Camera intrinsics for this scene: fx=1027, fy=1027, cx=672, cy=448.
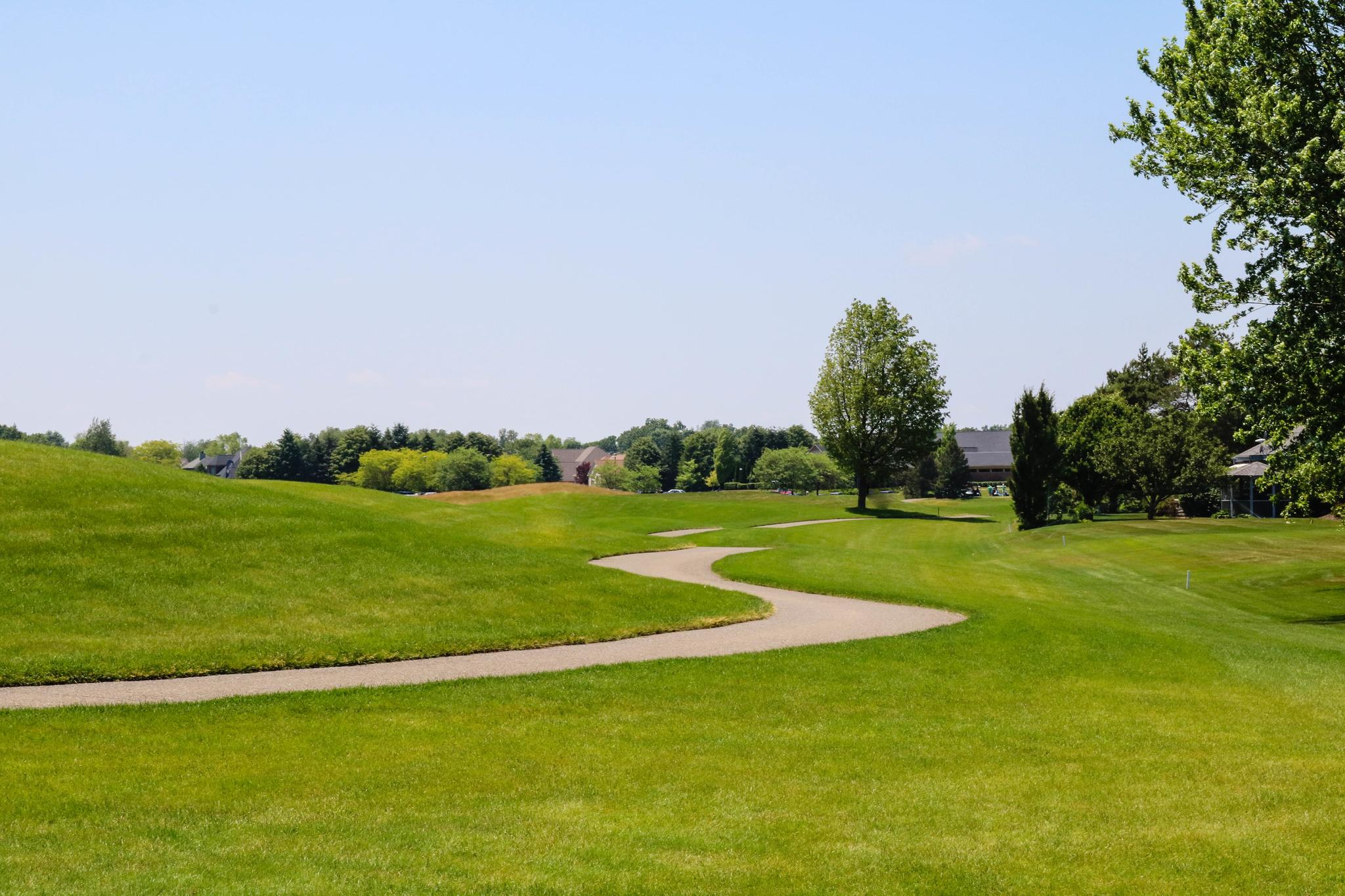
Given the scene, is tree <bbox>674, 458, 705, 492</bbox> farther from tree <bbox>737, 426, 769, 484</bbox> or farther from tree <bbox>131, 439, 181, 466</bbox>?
tree <bbox>131, 439, 181, 466</bbox>

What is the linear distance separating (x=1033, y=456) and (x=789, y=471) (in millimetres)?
70754

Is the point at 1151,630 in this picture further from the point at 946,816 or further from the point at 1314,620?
the point at 946,816

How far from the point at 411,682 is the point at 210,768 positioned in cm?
522

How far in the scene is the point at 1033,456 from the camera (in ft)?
205

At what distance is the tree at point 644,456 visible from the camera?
168 meters

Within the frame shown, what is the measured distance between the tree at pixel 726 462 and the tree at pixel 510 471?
2793 cm

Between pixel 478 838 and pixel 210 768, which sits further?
pixel 210 768

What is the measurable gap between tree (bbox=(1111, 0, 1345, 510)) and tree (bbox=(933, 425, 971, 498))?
95.9 meters

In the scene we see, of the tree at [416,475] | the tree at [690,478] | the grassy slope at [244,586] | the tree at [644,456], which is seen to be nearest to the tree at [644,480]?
the tree at [690,478]

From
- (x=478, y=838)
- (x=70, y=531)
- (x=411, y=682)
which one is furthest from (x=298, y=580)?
(x=478, y=838)

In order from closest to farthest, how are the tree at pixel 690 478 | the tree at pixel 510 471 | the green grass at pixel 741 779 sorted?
the green grass at pixel 741 779, the tree at pixel 510 471, the tree at pixel 690 478

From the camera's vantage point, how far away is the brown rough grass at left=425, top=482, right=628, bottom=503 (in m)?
70.0

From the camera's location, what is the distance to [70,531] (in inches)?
938

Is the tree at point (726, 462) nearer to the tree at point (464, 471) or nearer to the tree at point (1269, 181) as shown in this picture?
the tree at point (464, 471)
